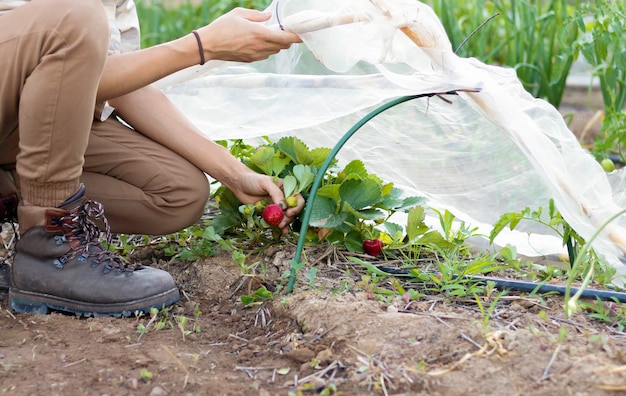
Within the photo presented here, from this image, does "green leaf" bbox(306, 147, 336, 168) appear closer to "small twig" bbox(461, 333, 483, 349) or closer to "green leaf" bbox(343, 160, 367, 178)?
"green leaf" bbox(343, 160, 367, 178)

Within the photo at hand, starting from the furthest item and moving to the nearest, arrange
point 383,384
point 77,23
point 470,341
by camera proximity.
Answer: point 77,23 < point 470,341 < point 383,384

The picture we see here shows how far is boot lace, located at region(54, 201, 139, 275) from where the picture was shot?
66.2 inches

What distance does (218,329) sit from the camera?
5.43 feet

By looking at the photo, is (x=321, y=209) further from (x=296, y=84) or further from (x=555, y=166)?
(x=555, y=166)

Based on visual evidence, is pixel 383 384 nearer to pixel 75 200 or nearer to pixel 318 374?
pixel 318 374

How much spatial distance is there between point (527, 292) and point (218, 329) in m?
0.65

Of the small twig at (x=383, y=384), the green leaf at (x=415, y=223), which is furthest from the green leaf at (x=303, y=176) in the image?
the small twig at (x=383, y=384)

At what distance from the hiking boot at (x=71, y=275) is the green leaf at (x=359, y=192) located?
1.45 ft

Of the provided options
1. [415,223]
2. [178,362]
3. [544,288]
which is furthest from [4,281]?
[544,288]

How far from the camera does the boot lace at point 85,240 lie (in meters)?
1.68

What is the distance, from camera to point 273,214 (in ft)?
5.75

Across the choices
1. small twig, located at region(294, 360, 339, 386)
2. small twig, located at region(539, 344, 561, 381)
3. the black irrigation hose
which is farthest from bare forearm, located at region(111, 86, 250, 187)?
small twig, located at region(539, 344, 561, 381)

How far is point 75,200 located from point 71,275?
155 mm

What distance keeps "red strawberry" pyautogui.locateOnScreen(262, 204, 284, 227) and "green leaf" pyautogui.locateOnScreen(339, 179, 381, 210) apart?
15 cm
